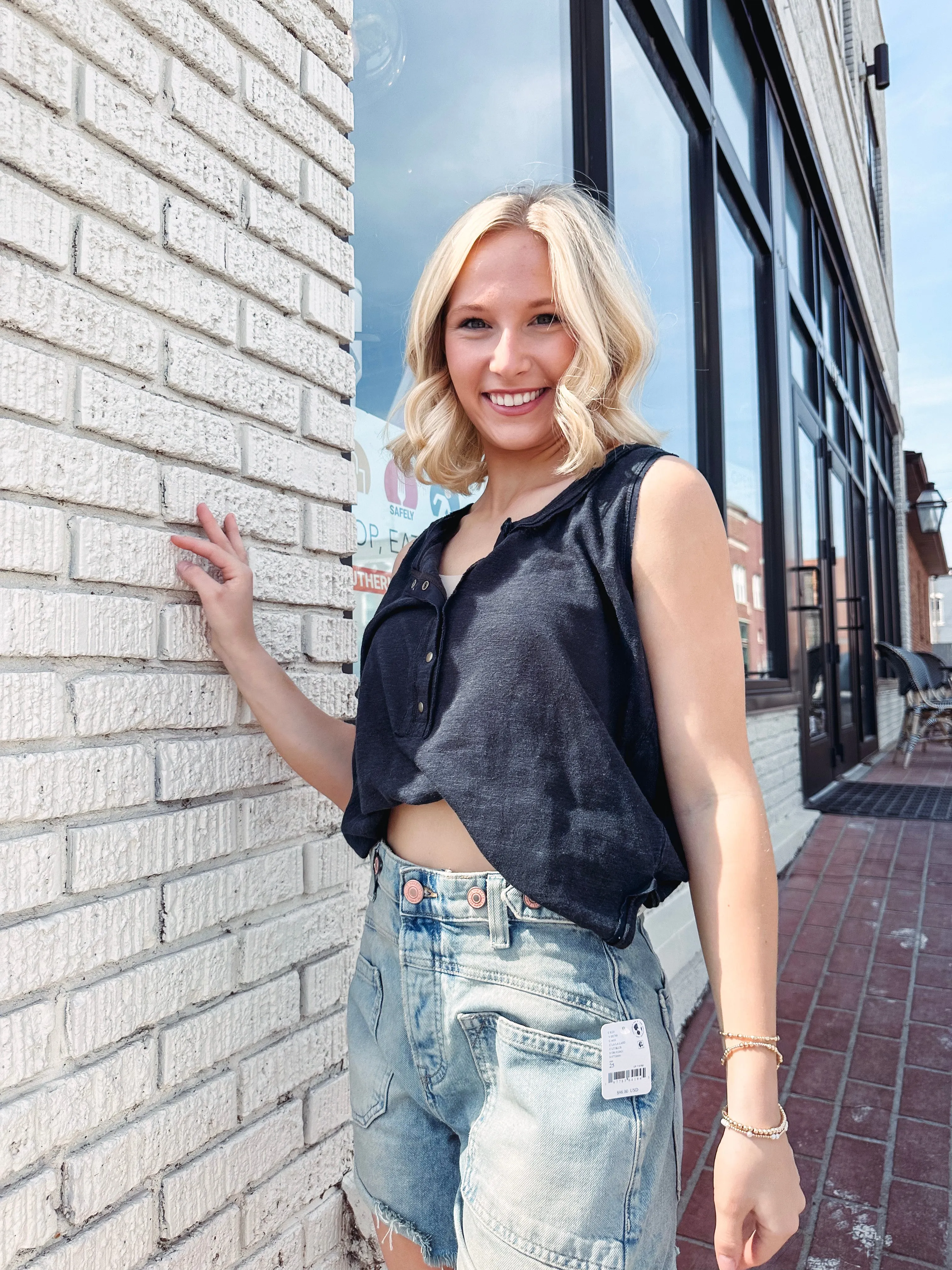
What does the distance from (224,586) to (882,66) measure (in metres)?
12.5

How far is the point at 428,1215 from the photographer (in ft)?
3.73

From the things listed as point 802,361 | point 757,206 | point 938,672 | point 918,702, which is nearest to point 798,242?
point 802,361

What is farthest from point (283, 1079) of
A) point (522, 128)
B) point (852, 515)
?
point (852, 515)

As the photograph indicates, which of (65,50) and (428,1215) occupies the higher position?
(65,50)

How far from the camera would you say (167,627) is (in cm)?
124

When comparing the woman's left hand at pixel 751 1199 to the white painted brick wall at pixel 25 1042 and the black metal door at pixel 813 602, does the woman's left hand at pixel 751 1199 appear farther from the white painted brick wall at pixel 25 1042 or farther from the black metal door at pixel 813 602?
the black metal door at pixel 813 602

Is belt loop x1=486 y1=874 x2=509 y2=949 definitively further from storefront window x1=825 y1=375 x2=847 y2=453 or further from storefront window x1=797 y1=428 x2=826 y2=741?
storefront window x1=825 y1=375 x2=847 y2=453

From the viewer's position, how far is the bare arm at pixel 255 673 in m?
1.29

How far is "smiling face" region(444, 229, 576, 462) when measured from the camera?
4.10 ft

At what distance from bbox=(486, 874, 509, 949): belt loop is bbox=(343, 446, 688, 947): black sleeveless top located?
0.07 ft

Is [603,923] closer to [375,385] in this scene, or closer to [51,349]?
[51,349]

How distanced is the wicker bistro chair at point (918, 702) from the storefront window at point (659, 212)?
5346 millimetres

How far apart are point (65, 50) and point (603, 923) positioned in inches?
48.5

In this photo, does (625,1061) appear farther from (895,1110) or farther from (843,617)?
(843,617)
